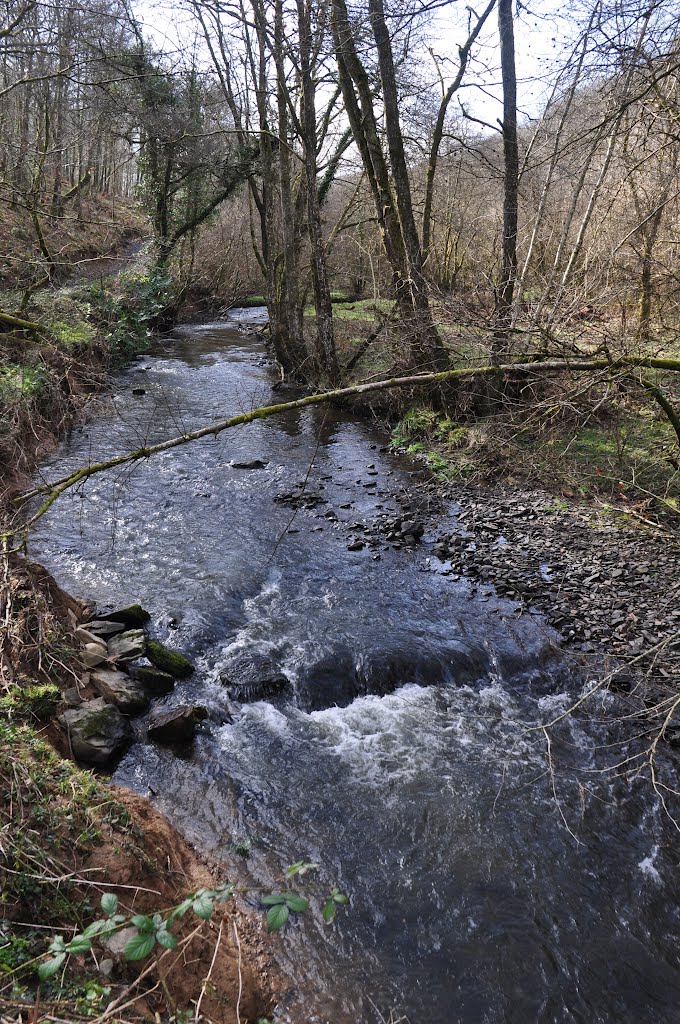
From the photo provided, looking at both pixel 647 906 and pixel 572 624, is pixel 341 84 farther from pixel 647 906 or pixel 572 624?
pixel 647 906

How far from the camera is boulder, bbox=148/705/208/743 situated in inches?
199

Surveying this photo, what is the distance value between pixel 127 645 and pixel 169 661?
0.44 meters

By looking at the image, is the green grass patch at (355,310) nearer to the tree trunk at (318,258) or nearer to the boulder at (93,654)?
the tree trunk at (318,258)

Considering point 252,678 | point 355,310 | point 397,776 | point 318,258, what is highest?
point 318,258

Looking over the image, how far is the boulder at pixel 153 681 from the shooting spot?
18.4ft

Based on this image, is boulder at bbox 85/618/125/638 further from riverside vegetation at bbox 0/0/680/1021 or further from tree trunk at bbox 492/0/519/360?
tree trunk at bbox 492/0/519/360

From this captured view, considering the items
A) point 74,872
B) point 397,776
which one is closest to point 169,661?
point 397,776

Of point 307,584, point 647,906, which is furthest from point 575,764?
point 307,584

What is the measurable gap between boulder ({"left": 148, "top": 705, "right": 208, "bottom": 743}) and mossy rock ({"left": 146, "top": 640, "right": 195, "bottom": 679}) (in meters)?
0.66

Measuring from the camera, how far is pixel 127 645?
5.95 metres

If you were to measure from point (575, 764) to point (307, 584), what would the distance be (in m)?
3.51

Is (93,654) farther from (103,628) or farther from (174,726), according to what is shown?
(174,726)

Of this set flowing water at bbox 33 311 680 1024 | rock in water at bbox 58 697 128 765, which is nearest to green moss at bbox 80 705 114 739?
rock in water at bbox 58 697 128 765

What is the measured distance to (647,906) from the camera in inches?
158
